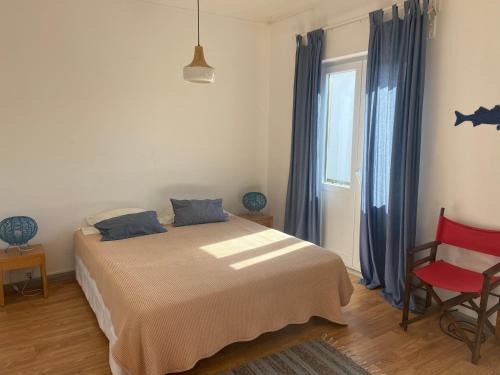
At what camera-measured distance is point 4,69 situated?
3.22 metres

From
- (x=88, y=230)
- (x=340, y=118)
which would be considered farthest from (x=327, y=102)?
(x=88, y=230)

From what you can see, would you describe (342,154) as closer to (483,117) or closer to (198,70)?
(483,117)

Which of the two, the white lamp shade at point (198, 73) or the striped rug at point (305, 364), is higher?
the white lamp shade at point (198, 73)

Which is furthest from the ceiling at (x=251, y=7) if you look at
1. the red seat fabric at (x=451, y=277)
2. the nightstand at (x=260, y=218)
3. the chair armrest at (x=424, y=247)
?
the red seat fabric at (x=451, y=277)

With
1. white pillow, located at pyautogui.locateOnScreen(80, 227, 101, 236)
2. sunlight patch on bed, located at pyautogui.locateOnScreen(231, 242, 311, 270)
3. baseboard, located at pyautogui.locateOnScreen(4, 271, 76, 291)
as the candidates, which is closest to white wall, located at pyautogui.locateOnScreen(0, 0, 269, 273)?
baseboard, located at pyautogui.locateOnScreen(4, 271, 76, 291)

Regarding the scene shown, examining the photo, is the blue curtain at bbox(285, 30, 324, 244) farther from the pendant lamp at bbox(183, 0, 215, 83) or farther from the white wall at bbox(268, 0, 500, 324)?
the pendant lamp at bbox(183, 0, 215, 83)

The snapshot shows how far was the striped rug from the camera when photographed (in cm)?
235

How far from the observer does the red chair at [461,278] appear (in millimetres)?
2432

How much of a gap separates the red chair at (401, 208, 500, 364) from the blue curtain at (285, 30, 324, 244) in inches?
54.0

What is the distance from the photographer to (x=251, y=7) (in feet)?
13.1

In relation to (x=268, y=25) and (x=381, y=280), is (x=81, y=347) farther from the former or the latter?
(x=268, y=25)

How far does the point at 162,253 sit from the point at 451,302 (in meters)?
2.12

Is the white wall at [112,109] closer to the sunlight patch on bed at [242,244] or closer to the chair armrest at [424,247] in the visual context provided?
the sunlight patch on bed at [242,244]

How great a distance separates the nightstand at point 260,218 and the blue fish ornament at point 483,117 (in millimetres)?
2307
